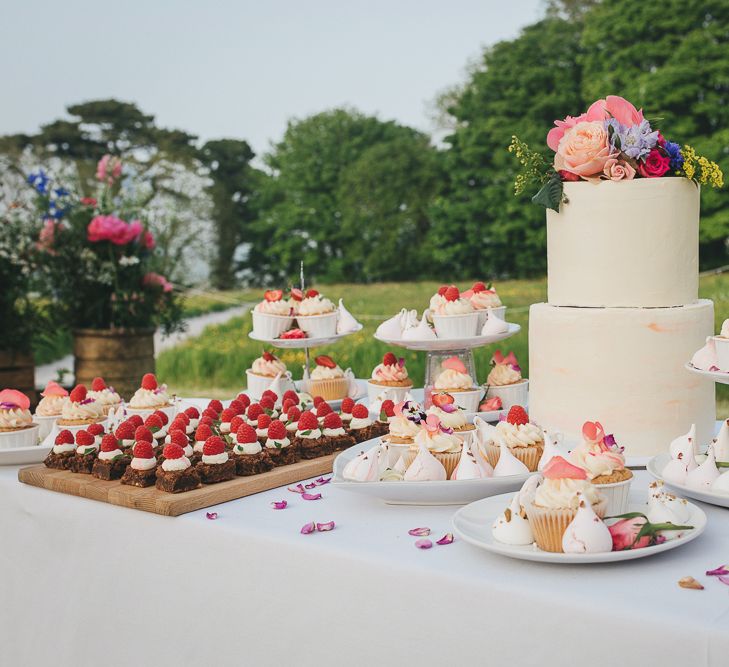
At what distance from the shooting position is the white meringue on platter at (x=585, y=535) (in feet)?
4.96

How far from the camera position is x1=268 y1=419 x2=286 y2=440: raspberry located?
2.35 metres

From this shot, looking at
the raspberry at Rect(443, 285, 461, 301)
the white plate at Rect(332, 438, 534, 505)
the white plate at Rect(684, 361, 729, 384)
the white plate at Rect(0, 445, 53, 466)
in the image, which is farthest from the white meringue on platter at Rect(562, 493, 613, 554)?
the white plate at Rect(0, 445, 53, 466)

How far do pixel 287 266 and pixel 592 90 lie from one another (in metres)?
7.85

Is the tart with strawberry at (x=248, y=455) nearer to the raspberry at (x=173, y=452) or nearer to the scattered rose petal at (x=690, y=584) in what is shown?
the raspberry at (x=173, y=452)

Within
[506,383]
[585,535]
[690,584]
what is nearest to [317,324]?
[506,383]

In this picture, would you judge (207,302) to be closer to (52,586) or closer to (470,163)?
(470,163)

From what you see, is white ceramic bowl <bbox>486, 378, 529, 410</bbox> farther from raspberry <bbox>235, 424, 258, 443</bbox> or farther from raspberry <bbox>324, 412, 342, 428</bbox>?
raspberry <bbox>235, 424, 258, 443</bbox>

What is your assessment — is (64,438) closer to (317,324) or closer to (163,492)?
(163,492)

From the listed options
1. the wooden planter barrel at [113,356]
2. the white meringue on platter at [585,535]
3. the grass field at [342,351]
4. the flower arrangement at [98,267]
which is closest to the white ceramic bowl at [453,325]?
the white meringue on platter at [585,535]

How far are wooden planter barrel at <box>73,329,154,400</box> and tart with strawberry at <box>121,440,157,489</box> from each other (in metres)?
3.30

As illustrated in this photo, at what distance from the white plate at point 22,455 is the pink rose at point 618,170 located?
176 centimetres

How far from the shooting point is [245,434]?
227cm

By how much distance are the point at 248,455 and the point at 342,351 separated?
979 centimetres

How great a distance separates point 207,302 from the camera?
1767 centimetres
